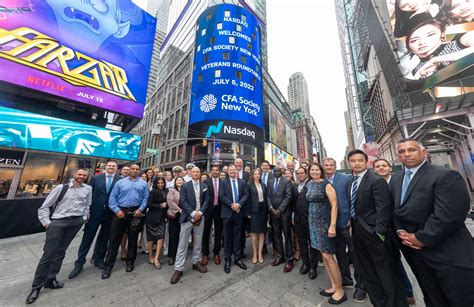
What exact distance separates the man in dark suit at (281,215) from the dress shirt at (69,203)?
159 inches

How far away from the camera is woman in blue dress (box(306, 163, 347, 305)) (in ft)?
9.02

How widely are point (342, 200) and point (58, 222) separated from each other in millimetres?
5283

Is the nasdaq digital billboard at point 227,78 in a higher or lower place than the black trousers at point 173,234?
higher

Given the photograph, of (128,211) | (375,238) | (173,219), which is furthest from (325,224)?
(128,211)

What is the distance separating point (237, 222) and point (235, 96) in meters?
19.7

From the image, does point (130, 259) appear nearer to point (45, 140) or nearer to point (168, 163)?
point (45, 140)

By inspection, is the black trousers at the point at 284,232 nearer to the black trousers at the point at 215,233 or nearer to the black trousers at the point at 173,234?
the black trousers at the point at 215,233

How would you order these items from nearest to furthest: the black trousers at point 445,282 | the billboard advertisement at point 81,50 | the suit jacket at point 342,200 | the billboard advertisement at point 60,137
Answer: the black trousers at point 445,282
the suit jacket at point 342,200
the billboard advertisement at point 60,137
the billboard advertisement at point 81,50

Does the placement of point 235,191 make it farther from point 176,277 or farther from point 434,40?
point 434,40

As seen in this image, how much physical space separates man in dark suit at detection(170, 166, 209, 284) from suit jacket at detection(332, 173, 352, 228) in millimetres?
2777

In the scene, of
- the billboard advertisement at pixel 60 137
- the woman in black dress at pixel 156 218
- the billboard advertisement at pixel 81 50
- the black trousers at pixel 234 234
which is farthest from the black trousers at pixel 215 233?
the billboard advertisement at pixel 81 50

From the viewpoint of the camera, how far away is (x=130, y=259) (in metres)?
3.82

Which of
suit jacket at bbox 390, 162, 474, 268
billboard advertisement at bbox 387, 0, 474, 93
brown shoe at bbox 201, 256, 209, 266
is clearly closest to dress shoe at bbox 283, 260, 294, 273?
brown shoe at bbox 201, 256, 209, 266

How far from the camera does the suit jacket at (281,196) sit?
3984 millimetres
